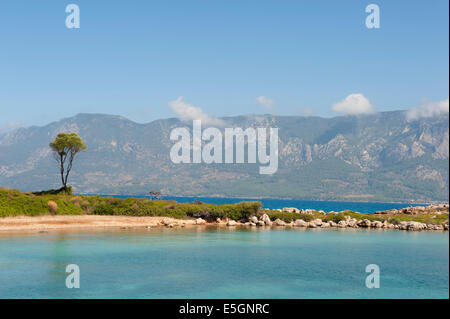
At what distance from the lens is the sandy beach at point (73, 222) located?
2384 inches

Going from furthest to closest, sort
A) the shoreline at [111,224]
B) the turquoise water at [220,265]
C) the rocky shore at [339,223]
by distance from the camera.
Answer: the rocky shore at [339,223] < the shoreline at [111,224] < the turquoise water at [220,265]

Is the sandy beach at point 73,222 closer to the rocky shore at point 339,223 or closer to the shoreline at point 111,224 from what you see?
the shoreline at point 111,224

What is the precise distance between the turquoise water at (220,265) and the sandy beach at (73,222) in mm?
6720

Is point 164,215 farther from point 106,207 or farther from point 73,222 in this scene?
point 73,222

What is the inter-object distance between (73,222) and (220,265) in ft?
114

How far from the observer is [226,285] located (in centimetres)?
3134

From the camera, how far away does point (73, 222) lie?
6644 centimetres

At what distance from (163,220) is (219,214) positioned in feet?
33.0

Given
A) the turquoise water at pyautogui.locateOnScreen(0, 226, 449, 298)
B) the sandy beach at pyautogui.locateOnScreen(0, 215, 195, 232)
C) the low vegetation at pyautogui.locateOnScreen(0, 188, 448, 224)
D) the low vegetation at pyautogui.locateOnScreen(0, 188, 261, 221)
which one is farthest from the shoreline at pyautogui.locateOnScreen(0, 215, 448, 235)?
the turquoise water at pyautogui.locateOnScreen(0, 226, 449, 298)

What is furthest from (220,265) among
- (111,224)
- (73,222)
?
(73,222)

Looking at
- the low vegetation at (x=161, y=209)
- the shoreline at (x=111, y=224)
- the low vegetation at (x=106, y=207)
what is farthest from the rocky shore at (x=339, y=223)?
the low vegetation at (x=106, y=207)

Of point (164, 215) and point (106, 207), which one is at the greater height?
point (106, 207)
